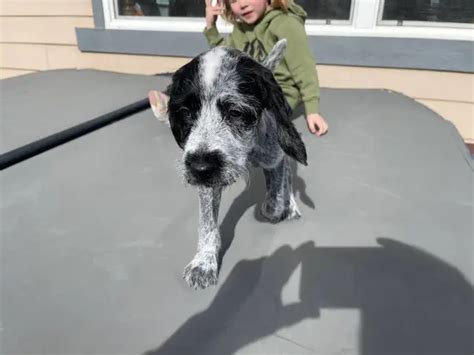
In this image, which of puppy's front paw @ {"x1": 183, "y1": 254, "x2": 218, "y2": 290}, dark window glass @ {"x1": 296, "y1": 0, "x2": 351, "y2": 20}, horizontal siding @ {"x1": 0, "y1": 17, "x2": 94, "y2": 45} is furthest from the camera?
horizontal siding @ {"x1": 0, "y1": 17, "x2": 94, "y2": 45}

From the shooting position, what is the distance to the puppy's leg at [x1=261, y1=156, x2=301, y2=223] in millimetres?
1441

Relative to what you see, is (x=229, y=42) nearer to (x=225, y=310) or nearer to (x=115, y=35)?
(x=225, y=310)

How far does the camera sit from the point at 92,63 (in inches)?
159

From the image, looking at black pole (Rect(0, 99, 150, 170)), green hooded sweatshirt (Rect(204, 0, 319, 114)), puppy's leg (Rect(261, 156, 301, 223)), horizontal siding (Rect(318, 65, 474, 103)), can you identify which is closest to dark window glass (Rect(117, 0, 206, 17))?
black pole (Rect(0, 99, 150, 170))

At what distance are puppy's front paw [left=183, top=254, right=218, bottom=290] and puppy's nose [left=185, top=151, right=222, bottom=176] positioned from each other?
413mm

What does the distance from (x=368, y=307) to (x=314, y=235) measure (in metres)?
0.39

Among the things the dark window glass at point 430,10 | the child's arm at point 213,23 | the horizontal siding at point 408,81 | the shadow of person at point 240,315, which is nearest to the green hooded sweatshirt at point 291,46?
the child's arm at point 213,23

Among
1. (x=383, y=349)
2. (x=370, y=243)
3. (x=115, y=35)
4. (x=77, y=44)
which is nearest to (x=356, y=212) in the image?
(x=370, y=243)

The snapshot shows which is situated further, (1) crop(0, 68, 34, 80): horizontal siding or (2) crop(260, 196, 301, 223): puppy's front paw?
(1) crop(0, 68, 34, 80): horizontal siding

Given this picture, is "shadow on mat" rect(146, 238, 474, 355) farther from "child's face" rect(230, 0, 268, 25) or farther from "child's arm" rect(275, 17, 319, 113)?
"child's face" rect(230, 0, 268, 25)

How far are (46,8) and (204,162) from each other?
3.99 m

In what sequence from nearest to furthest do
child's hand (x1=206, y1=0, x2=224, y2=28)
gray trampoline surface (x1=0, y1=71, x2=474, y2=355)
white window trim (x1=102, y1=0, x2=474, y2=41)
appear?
gray trampoline surface (x1=0, y1=71, x2=474, y2=355), child's hand (x1=206, y1=0, x2=224, y2=28), white window trim (x1=102, y1=0, x2=474, y2=41)

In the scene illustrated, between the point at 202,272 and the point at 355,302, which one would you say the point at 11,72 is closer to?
the point at 202,272

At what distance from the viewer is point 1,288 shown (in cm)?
124
